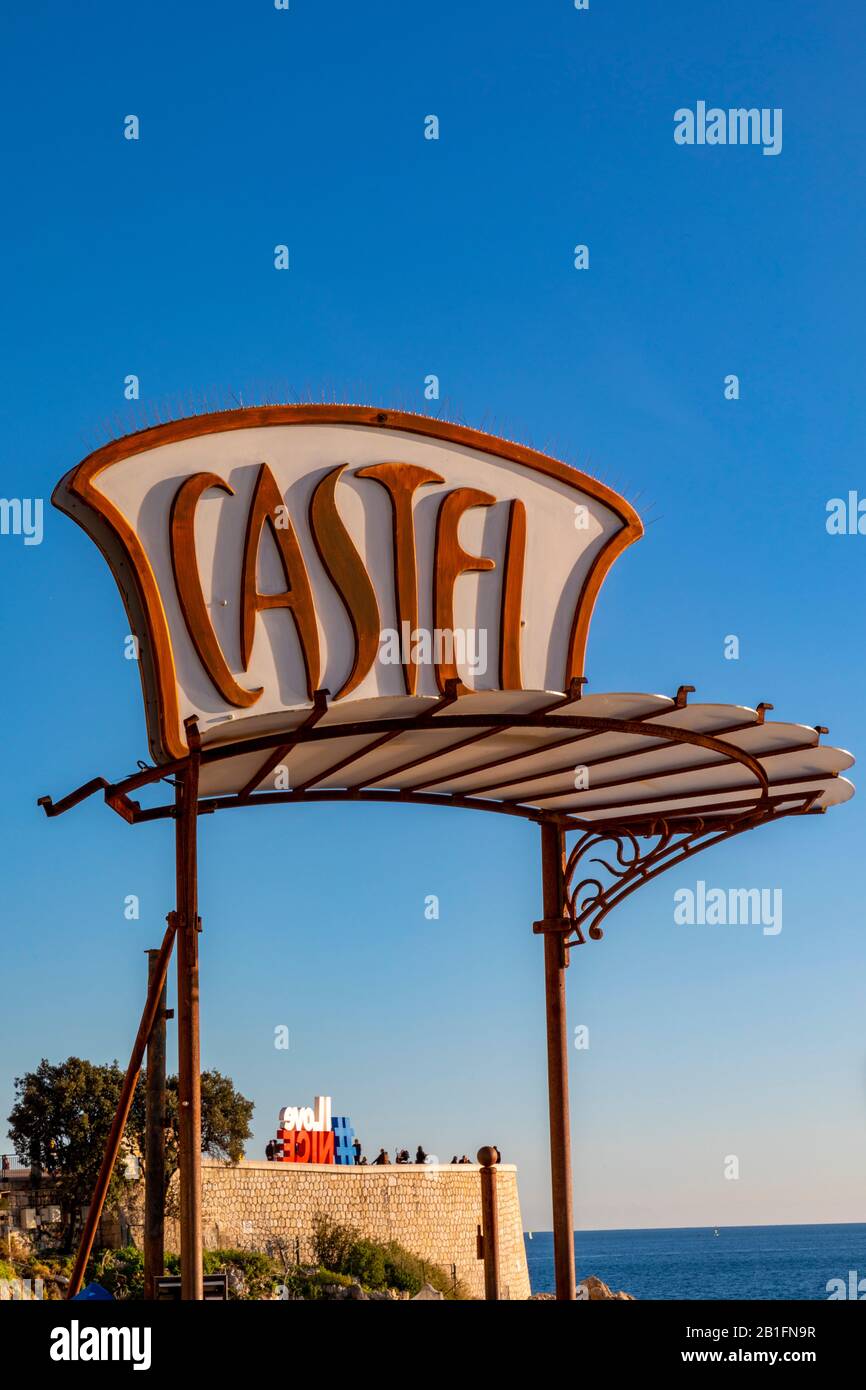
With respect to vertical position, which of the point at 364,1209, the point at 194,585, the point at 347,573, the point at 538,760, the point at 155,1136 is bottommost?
the point at 364,1209

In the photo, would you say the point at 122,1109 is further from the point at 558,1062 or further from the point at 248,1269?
the point at 248,1269

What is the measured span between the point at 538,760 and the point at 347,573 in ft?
5.43

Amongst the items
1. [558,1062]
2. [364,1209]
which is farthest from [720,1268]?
[558,1062]

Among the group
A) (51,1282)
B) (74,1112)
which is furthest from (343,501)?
(74,1112)

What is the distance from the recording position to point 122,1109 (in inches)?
331

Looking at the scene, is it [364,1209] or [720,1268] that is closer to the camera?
[364,1209]

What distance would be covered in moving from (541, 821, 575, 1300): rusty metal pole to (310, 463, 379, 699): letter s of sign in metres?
2.40

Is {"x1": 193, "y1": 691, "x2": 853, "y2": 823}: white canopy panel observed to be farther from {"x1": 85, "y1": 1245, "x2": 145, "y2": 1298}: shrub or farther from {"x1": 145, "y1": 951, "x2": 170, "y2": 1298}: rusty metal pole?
{"x1": 85, "y1": 1245, "x2": 145, "y2": 1298}: shrub

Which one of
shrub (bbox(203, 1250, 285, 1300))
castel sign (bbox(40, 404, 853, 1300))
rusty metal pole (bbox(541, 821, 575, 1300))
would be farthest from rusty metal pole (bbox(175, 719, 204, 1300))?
shrub (bbox(203, 1250, 285, 1300))

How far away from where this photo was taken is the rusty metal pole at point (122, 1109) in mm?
8117

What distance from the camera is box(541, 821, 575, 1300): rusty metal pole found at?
32.9 ft

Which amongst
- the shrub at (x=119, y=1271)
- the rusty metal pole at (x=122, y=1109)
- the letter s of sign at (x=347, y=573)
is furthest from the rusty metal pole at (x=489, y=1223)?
the shrub at (x=119, y=1271)

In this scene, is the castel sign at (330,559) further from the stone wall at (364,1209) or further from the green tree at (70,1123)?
the green tree at (70,1123)
